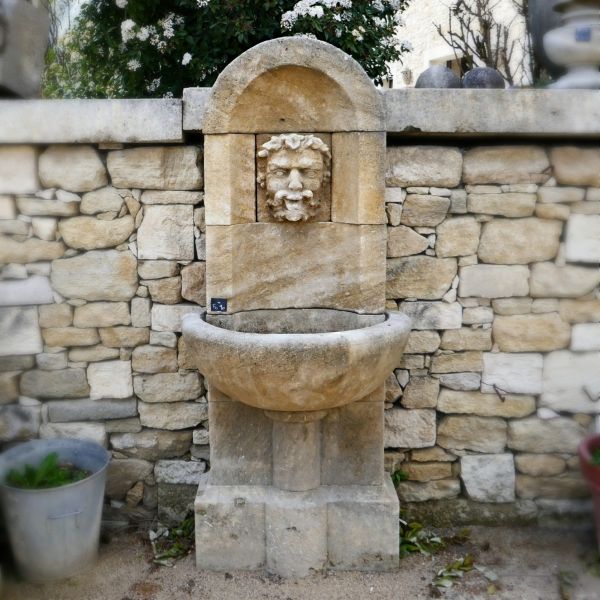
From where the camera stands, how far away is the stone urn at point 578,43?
2516 mm

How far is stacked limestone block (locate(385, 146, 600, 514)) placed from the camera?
99.8 inches

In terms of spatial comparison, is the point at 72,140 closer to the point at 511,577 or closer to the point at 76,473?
the point at 76,473

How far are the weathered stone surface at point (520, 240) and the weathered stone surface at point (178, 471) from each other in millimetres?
1643

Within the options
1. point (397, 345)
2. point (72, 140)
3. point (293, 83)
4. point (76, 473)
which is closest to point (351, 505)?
point (397, 345)

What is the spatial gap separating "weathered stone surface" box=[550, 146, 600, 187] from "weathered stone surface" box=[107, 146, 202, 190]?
5.17ft

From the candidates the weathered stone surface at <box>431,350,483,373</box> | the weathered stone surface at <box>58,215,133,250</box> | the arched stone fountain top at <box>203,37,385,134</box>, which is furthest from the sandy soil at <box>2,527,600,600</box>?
the arched stone fountain top at <box>203,37,385,134</box>

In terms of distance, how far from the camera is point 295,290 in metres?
2.43

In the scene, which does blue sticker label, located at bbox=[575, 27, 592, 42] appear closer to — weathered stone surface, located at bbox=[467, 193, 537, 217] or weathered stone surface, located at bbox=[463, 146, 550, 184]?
weathered stone surface, located at bbox=[463, 146, 550, 184]

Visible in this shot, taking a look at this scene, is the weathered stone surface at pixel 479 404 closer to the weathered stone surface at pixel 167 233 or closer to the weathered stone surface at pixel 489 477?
the weathered stone surface at pixel 489 477

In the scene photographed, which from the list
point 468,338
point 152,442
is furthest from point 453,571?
point 152,442

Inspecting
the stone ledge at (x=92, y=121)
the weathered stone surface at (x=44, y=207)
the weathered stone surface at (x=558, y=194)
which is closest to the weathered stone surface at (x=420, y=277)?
the weathered stone surface at (x=558, y=194)

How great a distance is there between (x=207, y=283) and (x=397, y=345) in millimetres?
829

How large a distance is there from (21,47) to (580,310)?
281 cm

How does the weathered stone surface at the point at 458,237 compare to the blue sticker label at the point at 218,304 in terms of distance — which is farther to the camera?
the weathered stone surface at the point at 458,237
